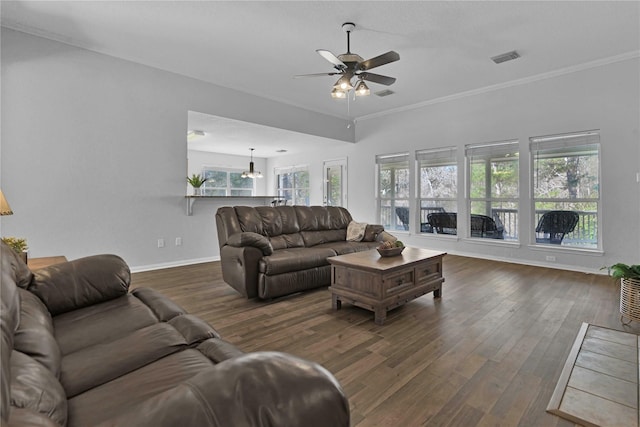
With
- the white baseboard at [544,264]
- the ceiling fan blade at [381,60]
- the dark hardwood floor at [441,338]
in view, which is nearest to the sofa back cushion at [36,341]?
the dark hardwood floor at [441,338]

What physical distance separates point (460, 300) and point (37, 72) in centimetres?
548

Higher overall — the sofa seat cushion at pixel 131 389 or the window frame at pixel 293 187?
the window frame at pixel 293 187

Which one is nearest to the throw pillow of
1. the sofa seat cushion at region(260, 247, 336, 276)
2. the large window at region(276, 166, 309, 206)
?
the sofa seat cushion at region(260, 247, 336, 276)

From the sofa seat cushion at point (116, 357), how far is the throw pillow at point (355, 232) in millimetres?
3262

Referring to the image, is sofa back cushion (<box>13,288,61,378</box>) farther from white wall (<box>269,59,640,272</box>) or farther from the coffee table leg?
white wall (<box>269,59,640,272</box>)

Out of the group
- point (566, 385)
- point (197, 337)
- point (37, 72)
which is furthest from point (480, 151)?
point (37, 72)

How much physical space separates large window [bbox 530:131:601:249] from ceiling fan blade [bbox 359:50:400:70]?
3.29 m

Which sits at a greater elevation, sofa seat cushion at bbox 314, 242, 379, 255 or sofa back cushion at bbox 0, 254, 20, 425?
sofa back cushion at bbox 0, 254, 20, 425

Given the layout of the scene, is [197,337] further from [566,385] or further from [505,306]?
[505,306]

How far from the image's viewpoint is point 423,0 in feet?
10.2

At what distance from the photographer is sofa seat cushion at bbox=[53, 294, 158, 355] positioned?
4.53ft

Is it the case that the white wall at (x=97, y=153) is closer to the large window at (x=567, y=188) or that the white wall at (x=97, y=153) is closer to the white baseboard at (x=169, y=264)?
the white baseboard at (x=169, y=264)

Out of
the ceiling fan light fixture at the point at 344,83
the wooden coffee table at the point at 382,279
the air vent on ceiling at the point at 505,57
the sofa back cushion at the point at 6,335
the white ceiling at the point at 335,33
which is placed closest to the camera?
the sofa back cushion at the point at 6,335

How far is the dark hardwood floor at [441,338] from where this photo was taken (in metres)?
1.65
